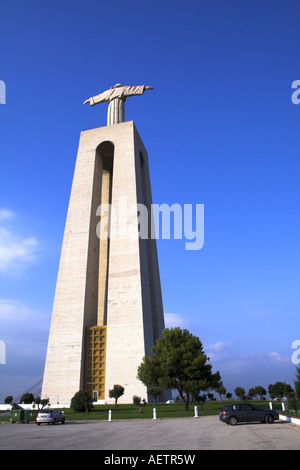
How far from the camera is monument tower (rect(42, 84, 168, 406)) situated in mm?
36000

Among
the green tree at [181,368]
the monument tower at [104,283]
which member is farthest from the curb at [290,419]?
the monument tower at [104,283]

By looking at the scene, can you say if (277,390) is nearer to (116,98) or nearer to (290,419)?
(290,419)

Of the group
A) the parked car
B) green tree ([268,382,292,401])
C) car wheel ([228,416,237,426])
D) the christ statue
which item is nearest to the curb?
car wheel ([228,416,237,426])

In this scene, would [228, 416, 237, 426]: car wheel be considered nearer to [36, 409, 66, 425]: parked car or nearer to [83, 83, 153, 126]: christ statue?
[36, 409, 66, 425]: parked car

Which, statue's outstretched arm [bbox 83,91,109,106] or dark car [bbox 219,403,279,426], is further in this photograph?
statue's outstretched arm [bbox 83,91,109,106]

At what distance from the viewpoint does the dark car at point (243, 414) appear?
17578 mm

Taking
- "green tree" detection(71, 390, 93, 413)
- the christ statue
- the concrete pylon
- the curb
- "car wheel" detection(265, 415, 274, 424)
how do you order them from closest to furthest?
the curb → "car wheel" detection(265, 415, 274, 424) → "green tree" detection(71, 390, 93, 413) → the concrete pylon → the christ statue

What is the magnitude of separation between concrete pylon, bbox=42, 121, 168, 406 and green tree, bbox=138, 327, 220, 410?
221 inches

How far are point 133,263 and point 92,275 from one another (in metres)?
5.39

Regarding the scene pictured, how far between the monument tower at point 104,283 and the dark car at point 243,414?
57.4 feet

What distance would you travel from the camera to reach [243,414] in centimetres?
1794
